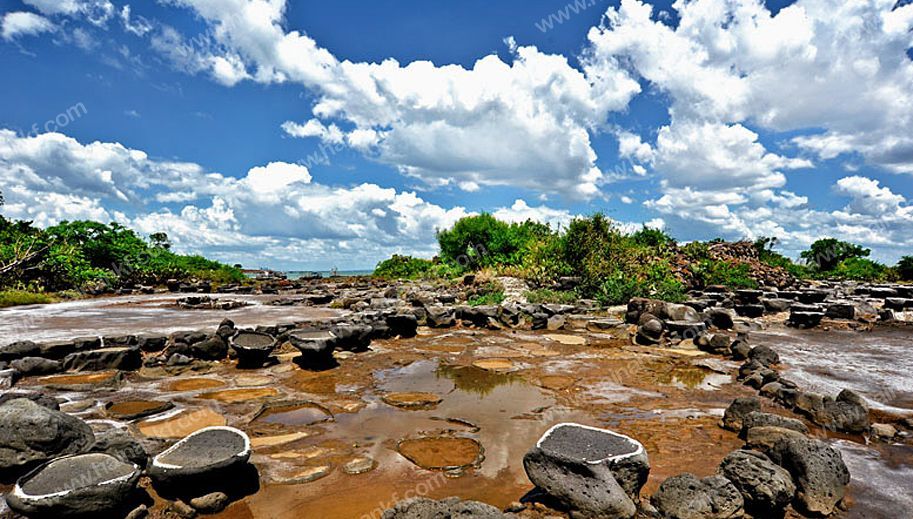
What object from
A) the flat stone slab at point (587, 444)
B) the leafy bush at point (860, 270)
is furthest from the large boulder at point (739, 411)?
the leafy bush at point (860, 270)

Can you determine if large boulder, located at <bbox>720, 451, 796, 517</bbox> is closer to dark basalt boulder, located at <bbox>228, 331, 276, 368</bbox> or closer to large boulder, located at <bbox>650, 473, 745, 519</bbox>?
large boulder, located at <bbox>650, 473, 745, 519</bbox>

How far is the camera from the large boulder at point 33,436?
401 cm

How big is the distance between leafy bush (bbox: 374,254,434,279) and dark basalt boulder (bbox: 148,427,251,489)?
117ft

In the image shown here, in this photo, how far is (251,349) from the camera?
27.6ft

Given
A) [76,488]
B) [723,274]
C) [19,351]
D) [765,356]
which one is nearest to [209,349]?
[19,351]

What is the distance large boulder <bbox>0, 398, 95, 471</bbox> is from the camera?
4008 millimetres

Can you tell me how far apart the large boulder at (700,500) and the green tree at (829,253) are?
4085 centimetres

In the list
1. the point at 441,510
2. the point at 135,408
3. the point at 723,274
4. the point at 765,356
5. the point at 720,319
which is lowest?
the point at 135,408

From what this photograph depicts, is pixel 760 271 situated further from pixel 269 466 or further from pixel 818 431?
pixel 269 466

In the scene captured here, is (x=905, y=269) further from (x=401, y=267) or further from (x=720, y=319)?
(x=401, y=267)

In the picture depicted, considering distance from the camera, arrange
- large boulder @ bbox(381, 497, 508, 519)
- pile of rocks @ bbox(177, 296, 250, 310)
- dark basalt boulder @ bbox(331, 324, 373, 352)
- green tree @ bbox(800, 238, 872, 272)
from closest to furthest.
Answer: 1. large boulder @ bbox(381, 497, 508, 519)
2. dark basalt boulder @ bbox(331, 324, 373, 352)
3. pile of rocks @ bbox(177, 296, 250, 310)
4. green tree @ bbox(800, 238, 872, 272)

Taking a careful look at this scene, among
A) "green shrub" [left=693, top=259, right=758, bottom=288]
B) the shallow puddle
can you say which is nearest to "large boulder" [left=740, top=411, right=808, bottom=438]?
the shallow puddle

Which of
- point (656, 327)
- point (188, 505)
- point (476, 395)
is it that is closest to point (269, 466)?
point (188, 505)

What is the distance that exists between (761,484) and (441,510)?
2.48 m
